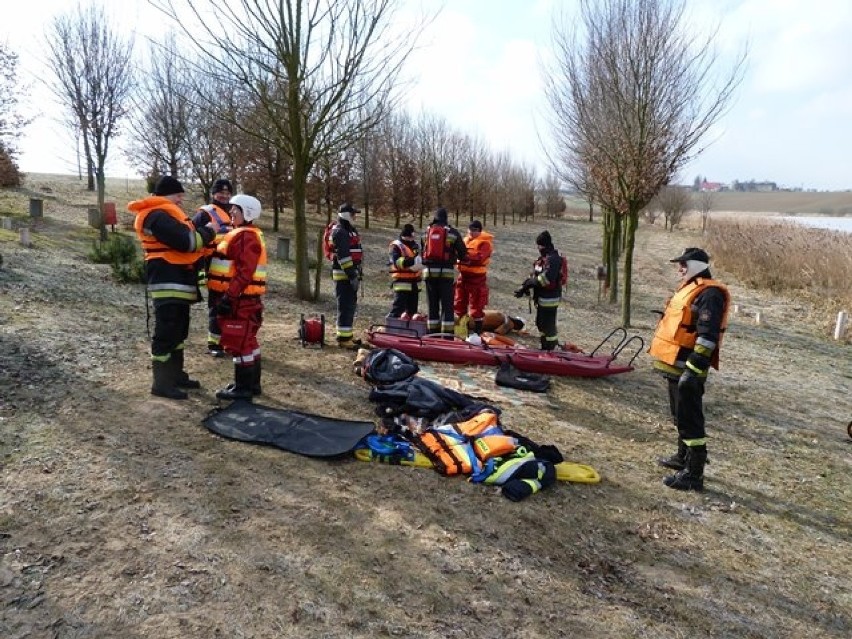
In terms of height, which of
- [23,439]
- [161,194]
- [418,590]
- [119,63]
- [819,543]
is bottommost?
[819,543]

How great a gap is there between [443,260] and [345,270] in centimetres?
171

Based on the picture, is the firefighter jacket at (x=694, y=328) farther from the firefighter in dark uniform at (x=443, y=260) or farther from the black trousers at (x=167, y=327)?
the black trousers at (x=167, y=327)

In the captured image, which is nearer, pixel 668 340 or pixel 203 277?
pixel 668 340

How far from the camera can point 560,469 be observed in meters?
4.96

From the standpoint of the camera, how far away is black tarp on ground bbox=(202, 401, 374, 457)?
15.9 ft

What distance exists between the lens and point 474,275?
9.99 metres

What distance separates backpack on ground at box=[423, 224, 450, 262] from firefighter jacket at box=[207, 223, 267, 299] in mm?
3728

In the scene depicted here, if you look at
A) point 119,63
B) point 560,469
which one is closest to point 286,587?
point 560,469

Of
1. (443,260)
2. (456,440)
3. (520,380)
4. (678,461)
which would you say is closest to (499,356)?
(520,380)

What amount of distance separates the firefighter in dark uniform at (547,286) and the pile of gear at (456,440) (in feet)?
10.4

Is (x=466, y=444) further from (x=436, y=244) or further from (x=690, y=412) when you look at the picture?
(x=436, y=244)

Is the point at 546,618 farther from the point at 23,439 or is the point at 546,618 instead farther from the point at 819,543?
the point at 23,439

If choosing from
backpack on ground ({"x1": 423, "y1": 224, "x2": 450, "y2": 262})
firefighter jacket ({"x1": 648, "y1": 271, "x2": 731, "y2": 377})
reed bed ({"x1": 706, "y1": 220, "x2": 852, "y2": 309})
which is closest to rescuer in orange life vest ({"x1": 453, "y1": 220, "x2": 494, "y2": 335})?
backpack on ground ({"x1": 423, "y1": 224, "x2": 450, "y2": 262})

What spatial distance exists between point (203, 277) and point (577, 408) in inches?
182
